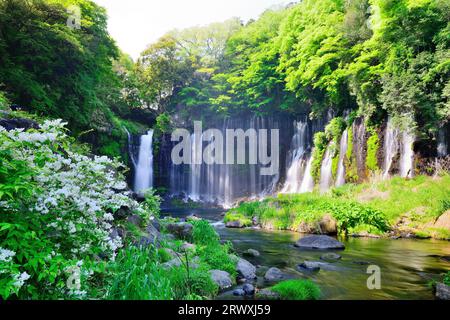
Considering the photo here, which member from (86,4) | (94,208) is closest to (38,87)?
(86,4)

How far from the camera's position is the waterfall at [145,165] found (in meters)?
28.8

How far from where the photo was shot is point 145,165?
96.6 ft

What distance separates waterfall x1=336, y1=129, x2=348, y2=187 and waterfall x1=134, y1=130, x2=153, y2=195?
15.9 meters

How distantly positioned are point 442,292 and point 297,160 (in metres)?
21.2

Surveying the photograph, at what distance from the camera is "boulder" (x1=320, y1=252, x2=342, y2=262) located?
8.59 meters

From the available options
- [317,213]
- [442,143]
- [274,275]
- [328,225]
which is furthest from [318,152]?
[274,275]

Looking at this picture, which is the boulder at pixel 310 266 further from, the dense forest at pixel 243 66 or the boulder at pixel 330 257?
the dense forest at pixel 243 66

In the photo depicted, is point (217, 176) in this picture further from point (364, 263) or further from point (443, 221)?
point (364, 263)

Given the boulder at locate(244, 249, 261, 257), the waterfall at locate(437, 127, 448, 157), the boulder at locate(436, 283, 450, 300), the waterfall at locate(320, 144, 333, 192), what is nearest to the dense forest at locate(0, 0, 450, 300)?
the waterfall at locate(437, 127, 448, 157)

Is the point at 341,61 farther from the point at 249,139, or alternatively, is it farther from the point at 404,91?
the point at 249,139

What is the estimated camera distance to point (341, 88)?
2227cm

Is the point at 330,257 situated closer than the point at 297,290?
No

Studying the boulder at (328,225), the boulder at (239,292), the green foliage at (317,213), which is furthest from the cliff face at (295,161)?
the boulder at (239,292)

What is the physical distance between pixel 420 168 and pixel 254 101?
1671 cm
